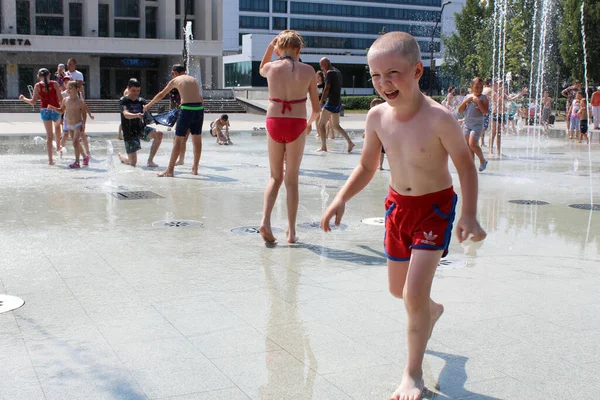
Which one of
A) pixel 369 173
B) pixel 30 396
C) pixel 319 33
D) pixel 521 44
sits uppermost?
pixel 319 33

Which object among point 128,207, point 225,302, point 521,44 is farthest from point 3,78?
point 225,302

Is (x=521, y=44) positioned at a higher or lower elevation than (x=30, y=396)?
higher

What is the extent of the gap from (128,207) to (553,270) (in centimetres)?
504

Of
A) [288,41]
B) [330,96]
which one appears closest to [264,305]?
[288,41]

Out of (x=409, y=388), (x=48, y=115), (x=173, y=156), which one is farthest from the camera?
(x=48, y=115)

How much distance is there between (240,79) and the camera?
10212 cm

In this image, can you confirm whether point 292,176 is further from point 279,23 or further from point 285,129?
point 279,23

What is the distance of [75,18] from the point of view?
6444 cm

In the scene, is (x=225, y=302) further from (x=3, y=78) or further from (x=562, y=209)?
(x=3, y=78)

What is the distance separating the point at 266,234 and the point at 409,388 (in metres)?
3.54

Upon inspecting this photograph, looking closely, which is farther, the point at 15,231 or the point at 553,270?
the point at 15,231

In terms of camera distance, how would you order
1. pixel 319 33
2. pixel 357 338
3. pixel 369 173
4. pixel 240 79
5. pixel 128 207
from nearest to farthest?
pixel 369 173
pixel 357 338
pixel 128 207
pixel 240 79
pixel 319 33

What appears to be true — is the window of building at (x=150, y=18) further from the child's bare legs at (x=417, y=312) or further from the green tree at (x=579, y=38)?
the child's bare legs at (x=417, y=312)

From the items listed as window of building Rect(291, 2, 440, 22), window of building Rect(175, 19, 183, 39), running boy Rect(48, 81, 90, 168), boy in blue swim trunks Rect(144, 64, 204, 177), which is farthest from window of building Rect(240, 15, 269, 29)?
boy in blue swim trunks Rect(144, 64, 204, 177)
